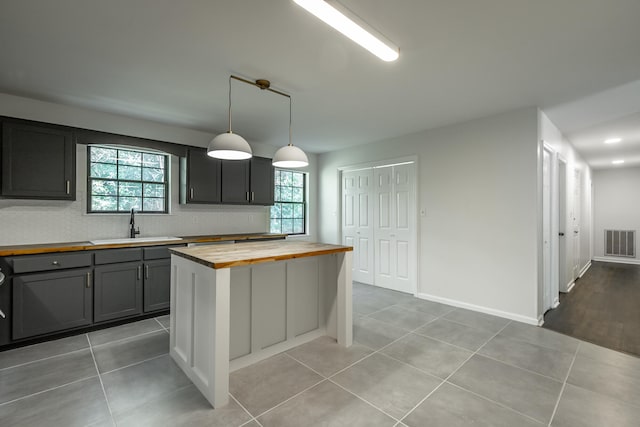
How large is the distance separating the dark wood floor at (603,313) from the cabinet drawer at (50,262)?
512 cm

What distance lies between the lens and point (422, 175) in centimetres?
450

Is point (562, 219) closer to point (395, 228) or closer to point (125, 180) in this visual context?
point (395, 228)

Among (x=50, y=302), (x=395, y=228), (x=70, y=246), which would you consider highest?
(x=395, y=228)

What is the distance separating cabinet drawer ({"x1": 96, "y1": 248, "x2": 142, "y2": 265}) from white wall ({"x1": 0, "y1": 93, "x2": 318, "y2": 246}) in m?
0.64

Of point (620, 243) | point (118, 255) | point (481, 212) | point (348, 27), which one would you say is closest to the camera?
point (348, 27)

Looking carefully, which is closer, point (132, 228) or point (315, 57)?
point (315, 57)

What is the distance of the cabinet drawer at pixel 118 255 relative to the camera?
127 inches

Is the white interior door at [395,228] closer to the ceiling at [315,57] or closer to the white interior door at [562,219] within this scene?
the ceiling at [315,57]

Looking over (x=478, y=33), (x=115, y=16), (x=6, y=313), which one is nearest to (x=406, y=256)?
(x=478, y=33)

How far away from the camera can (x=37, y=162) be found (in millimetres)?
3141

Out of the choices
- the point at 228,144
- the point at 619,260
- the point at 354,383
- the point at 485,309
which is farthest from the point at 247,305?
the point at 619,260

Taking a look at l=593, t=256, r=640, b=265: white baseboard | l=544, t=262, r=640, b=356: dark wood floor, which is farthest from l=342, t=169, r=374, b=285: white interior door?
l=593, t=256, r=640, b=265: white baseboard

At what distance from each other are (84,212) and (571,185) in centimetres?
722

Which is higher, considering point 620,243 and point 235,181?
point 235,181
